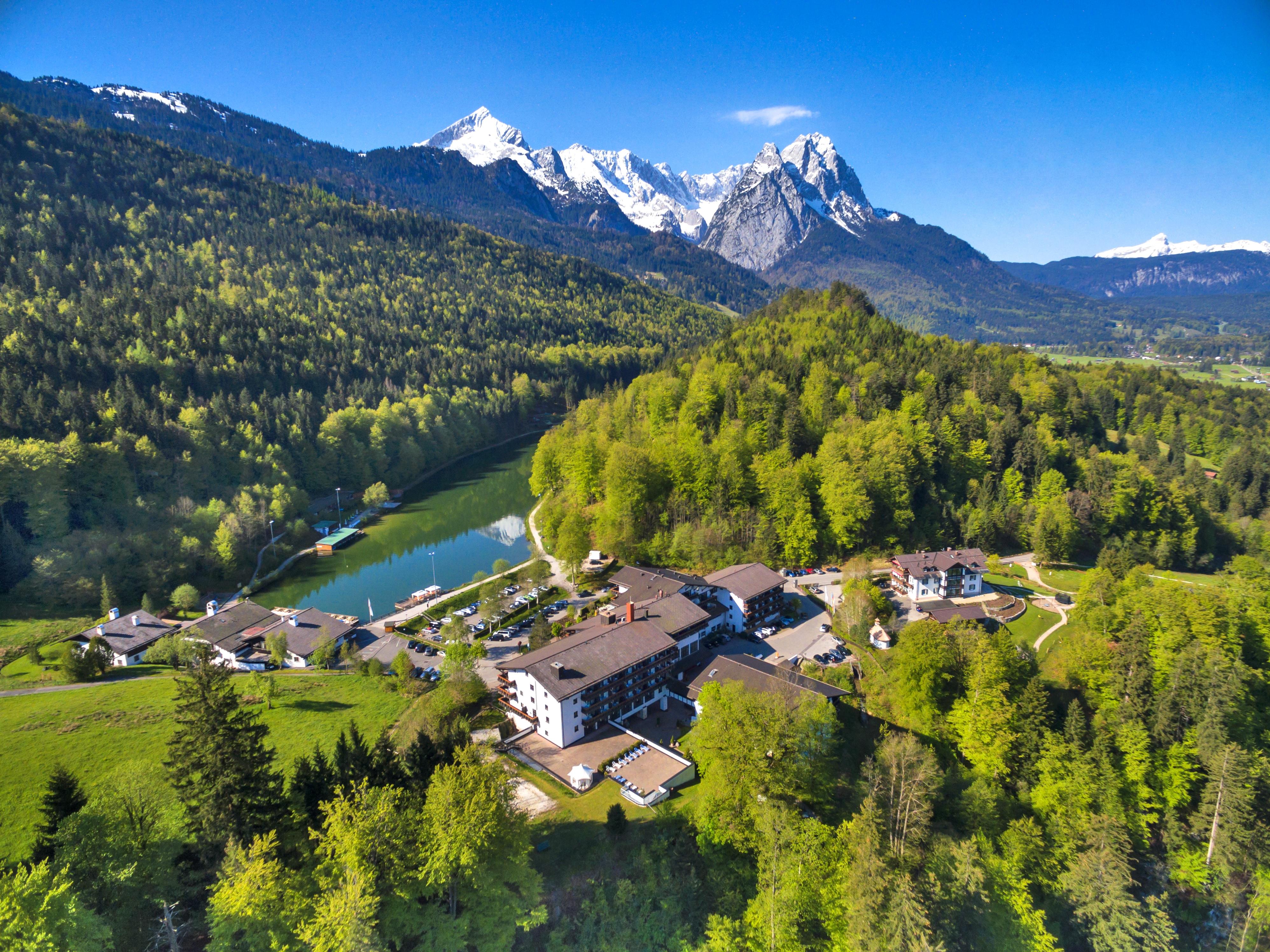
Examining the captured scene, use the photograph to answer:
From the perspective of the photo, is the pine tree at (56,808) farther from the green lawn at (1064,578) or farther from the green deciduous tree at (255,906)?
the green lawn at (1064,578)

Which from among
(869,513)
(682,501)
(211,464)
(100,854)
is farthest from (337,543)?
(869,513)

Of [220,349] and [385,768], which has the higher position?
[220,349]

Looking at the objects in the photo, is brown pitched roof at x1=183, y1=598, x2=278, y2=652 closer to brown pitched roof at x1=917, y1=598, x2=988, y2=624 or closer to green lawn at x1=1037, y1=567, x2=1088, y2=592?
brown pitched roof at x1=917, y1=598, x2=988, y2=624

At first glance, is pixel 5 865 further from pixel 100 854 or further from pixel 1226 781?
pixel 1226 781

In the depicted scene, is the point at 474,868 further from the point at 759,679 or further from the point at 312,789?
the point at 759,679

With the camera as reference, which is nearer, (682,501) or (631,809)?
(631,809)

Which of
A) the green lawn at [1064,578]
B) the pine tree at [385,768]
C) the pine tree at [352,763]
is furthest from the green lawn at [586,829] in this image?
the green lawn at [1064,578]

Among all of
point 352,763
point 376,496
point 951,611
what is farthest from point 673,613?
point 376,496
